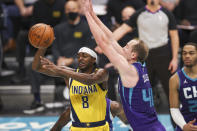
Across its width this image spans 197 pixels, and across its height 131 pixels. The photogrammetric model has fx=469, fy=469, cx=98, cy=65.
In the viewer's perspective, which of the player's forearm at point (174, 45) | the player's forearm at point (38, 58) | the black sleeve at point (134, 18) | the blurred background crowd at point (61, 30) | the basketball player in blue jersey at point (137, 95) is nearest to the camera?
the basketball player in blue jersey at point (137, 95)

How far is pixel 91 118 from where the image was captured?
5844mm

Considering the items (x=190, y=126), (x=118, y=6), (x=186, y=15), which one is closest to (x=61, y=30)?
(x=118, y=6)

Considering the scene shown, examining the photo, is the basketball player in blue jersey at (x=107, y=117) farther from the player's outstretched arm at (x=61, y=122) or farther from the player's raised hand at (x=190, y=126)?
the player's raised hand at (x=190, y=126)

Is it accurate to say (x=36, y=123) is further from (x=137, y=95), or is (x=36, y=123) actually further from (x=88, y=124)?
(x=137, y=95)

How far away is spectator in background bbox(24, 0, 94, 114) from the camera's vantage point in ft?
30.1

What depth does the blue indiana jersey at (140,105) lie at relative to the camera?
5.34 metres

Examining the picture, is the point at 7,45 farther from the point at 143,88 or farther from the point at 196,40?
the point at 143,88

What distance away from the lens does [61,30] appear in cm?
927

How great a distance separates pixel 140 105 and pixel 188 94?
1.12 metres

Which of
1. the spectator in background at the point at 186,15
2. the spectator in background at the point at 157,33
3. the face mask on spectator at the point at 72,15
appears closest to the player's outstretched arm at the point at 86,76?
the spectator in background at the point at 157,33

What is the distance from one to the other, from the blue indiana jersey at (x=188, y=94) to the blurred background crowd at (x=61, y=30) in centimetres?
166

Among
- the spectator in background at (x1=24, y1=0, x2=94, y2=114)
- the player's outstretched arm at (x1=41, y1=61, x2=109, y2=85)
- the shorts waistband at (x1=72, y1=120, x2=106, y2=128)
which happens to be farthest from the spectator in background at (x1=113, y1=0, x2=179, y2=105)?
the player's outstretched arm at (x1=41, y1=61, x2=109, y2=85)

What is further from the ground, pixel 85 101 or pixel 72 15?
pixel 72 15

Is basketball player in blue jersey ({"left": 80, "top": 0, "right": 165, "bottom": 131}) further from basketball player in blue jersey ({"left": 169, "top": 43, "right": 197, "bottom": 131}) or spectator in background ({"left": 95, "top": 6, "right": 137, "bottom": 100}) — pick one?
spectator in background ({"left": 95, "top": 6, "right": 137, "bottom": 100})
